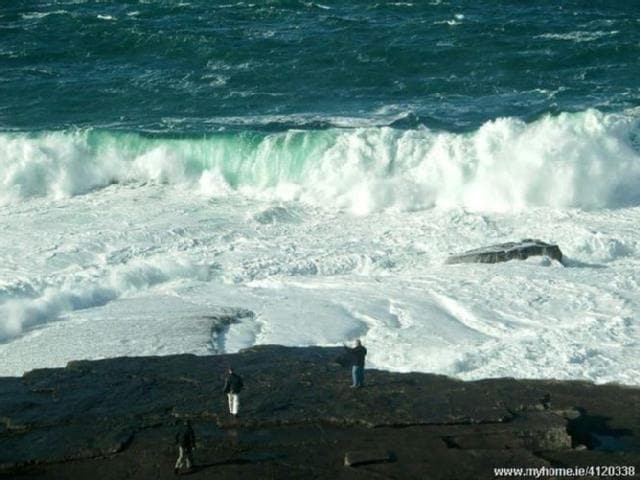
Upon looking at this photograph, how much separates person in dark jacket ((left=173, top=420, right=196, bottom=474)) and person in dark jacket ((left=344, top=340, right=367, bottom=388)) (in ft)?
11.3

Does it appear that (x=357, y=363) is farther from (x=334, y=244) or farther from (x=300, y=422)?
(x=334, y=244)

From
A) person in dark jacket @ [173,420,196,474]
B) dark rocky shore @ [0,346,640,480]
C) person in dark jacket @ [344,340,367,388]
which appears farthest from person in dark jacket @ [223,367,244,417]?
person in dark jacket @ [344,340,367,388]

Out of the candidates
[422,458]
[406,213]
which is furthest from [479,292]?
→ [422,458]

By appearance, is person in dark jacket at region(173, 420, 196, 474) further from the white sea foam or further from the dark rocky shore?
the white sea foam

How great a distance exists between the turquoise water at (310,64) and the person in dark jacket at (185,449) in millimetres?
21433

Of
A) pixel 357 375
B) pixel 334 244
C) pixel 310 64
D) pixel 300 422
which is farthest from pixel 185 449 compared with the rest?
pixel 310 64

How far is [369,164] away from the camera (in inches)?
1257

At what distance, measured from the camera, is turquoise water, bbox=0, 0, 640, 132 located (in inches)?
1432

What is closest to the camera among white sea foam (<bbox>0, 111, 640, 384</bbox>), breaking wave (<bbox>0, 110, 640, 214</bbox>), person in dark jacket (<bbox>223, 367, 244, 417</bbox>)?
person in dark jacket (<bbox>223, 367, 244, 417</bbox>)

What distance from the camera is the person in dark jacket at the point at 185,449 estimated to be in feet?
46.4

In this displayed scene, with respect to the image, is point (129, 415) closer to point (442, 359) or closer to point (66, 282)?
Result: point (442, 359)

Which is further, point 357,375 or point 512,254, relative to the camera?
point 512,254

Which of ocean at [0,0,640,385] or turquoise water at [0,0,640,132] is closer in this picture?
ocean at [0,0,640,385]

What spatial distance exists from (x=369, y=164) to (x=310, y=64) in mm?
9993
